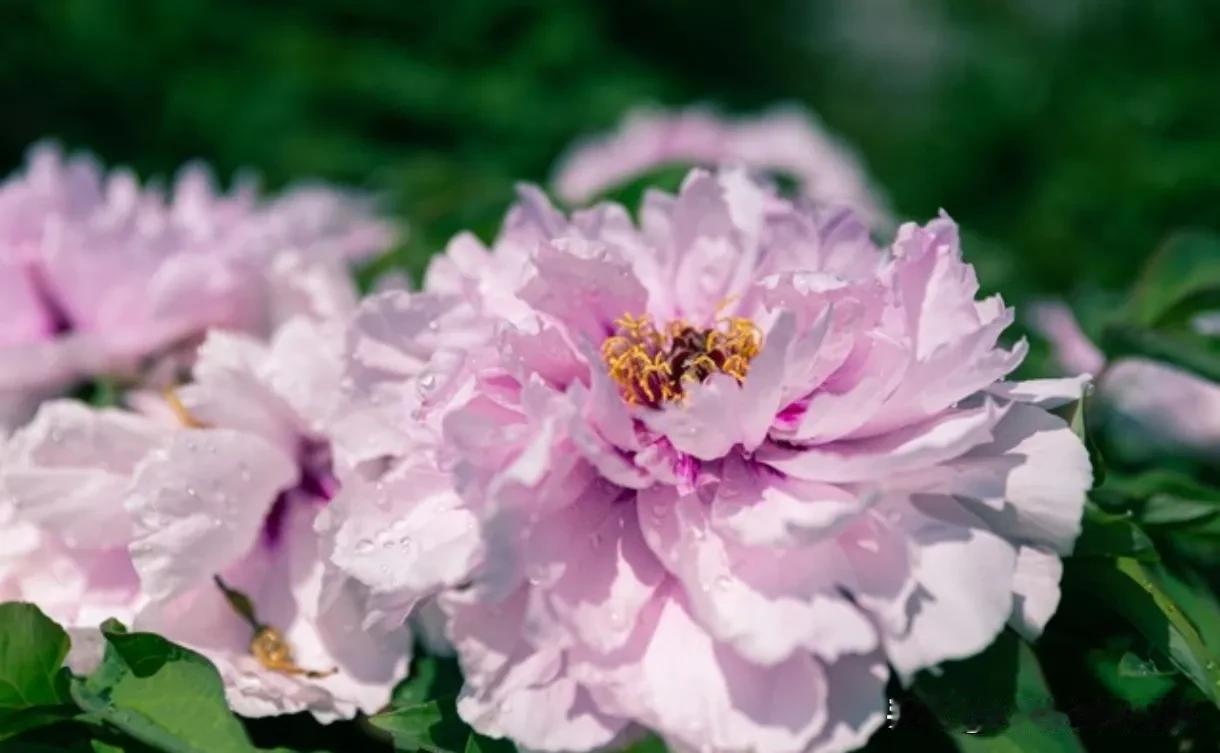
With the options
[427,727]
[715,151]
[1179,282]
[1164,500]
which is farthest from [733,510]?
[715,151]

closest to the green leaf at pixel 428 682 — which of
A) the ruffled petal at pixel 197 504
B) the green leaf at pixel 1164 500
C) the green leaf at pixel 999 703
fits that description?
the ruffled petal at pixel 197 504

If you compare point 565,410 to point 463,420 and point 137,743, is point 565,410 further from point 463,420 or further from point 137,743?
point 137,743

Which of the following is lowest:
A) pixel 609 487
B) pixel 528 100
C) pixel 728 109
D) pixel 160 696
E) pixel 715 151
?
pixel 728 109

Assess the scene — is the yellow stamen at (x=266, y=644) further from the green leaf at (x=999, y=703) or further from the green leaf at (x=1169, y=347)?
the green leaf at (x=1169, y=347)

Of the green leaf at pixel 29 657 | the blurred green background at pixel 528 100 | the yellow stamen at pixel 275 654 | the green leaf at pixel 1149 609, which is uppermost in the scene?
the green leaf at pixel 1149 609

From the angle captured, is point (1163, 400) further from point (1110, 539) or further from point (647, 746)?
point (647, 746)
